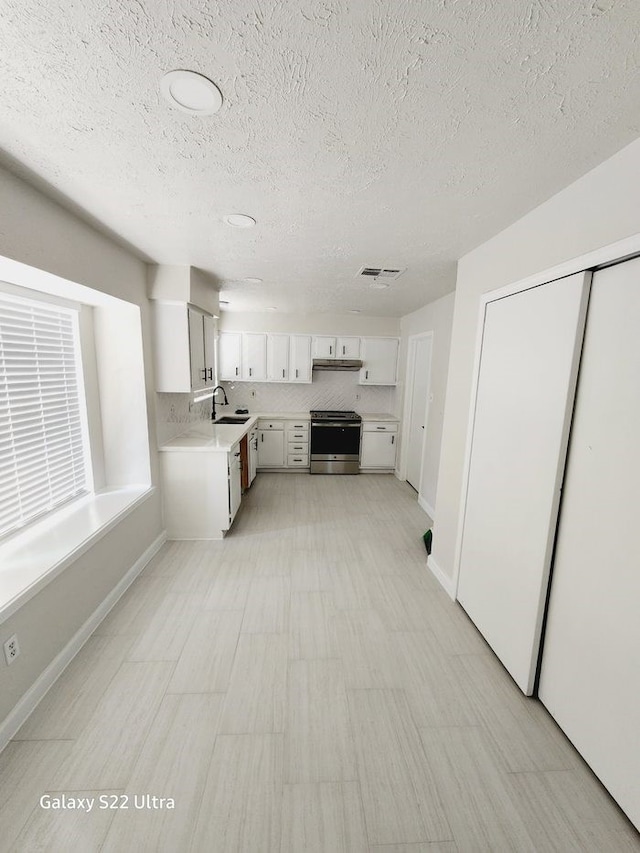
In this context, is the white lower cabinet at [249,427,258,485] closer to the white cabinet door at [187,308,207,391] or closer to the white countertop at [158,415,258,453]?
the white countertop at [158,415,258,453]

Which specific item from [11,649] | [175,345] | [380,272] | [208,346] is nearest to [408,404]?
[380,272]

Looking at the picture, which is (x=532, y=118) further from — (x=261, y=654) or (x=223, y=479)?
(x=223, y=479)

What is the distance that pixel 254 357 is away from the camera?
494 cm

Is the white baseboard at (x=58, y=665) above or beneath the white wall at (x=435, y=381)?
beneath

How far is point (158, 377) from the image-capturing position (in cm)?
282

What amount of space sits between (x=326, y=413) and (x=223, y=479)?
8.20 ft

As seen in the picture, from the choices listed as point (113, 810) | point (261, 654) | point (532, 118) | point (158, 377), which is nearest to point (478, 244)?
point (532, 118)

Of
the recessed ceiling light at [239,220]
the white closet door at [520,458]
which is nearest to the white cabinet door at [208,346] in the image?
the recessed ceiling light at [239,220]

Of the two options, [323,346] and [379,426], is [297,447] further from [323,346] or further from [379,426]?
[323,346]

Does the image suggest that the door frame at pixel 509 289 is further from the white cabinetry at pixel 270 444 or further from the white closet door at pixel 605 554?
the white cabinetry at pixel 270 444

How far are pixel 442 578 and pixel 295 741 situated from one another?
1512 millimetres

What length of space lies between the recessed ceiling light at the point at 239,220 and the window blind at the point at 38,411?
128 cm

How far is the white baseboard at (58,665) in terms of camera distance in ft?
4.59

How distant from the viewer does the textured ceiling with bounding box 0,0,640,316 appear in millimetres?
751
